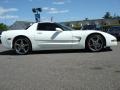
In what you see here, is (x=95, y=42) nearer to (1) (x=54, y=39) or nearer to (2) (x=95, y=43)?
(2) (x=95, y=43)

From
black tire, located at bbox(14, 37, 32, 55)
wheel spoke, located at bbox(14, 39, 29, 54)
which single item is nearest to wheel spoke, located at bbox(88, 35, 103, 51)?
black tire, located at bbox(14, 37, 32, 55)

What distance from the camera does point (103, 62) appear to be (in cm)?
816

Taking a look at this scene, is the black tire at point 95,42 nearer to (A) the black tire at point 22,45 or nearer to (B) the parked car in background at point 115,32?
(A) the black tire at point 22,45

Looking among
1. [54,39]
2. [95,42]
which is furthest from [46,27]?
[95,42]

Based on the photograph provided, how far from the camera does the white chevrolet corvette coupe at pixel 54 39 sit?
1102 cm

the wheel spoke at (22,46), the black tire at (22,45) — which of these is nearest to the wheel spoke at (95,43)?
the black tire at (22,45)

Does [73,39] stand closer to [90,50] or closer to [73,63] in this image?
[90,50]

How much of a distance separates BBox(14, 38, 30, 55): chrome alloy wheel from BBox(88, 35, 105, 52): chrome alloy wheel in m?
2.52

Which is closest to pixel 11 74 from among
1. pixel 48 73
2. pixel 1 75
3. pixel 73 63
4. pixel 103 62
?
pixel 1 75

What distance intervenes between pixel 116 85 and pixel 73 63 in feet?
9.56

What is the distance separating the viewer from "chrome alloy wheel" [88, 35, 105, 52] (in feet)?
36.1

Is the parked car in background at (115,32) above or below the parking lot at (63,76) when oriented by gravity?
above

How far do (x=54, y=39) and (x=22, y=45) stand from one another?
1356 mm

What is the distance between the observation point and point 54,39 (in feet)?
36.4
